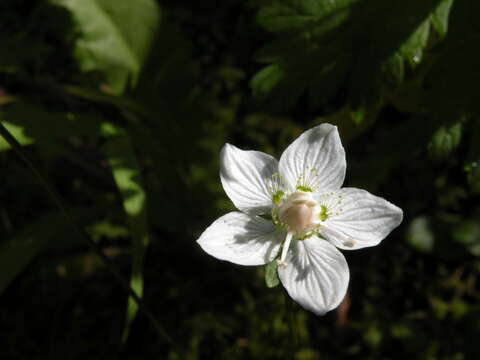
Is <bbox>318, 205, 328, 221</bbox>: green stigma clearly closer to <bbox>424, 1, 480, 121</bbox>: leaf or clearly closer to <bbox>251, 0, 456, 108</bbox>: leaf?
<bbox>251, 0, 456, 108</bbox>: leaf

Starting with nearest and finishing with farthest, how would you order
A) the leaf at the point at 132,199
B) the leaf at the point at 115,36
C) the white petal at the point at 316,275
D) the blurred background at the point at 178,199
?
the white petal at the point at 316,275, the leaf at the point at 132,199, the blurred background at the point at 178,199, the leaf at the point at 115,36

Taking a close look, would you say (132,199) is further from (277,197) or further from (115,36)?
(115,36)

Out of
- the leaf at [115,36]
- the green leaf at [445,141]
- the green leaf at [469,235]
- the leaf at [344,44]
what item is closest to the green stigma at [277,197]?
the leaf at [344,44]

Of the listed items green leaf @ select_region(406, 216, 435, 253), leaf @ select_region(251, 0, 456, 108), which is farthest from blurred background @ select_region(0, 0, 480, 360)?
leaf @ select_region(251, 0, 456, 108)

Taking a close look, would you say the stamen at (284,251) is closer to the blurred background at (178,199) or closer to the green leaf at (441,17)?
the blurred background at (178,199)

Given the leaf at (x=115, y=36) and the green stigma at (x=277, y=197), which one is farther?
the leaf at (x=115, y=36)
